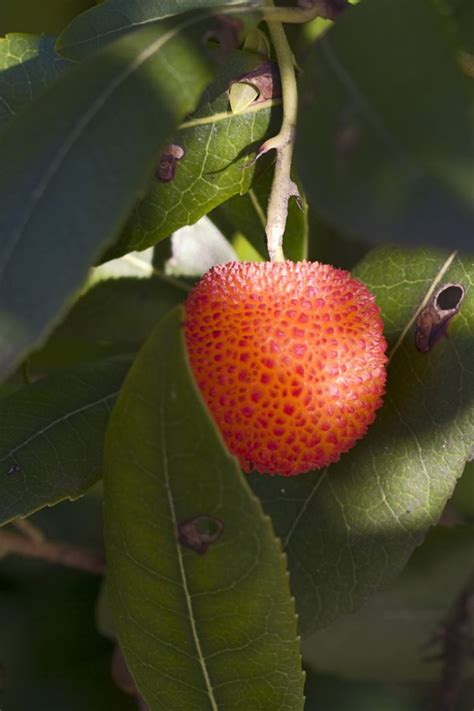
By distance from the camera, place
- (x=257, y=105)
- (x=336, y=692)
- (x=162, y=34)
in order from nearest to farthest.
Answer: (x=162, y=34) < (x=257, y=105) < (x=336, y=692)

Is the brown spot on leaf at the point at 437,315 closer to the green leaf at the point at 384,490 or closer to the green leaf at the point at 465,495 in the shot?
the green leaf at the point at 384,490

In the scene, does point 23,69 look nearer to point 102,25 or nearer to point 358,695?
point 102,25

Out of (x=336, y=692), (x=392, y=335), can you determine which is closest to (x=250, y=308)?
(x=392, y=335)

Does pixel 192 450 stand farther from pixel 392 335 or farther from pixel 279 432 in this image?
pixel 392 335

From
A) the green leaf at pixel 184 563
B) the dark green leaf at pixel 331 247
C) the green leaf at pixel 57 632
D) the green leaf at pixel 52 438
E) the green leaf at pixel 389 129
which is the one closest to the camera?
the green leaf at pixel 389 129

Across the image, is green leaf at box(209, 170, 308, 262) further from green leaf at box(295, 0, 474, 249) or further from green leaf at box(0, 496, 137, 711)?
green leaf at box(0, 496, 137, 711)

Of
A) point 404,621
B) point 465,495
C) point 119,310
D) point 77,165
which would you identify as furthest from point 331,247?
point 77,165

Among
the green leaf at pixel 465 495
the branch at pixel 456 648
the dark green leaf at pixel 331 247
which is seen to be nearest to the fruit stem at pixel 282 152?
the dark green leaf at pixel 331 247
